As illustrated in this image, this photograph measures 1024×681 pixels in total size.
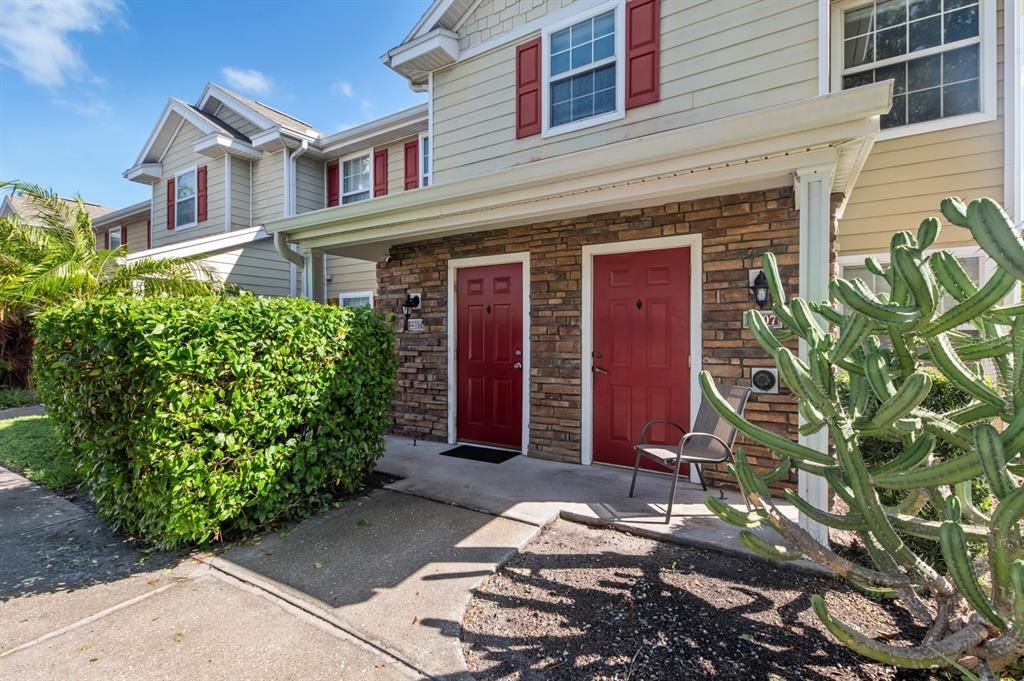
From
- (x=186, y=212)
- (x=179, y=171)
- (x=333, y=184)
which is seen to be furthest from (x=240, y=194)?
(x=179, y=171)

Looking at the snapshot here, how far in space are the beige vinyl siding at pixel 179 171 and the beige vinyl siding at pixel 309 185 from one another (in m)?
1.83

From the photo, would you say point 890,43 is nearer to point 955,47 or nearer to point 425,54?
point 955,47

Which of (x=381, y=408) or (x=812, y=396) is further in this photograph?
(x=381, y=408)

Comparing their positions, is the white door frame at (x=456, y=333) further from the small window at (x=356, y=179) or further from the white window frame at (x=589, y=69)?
the small window at (x=356, y=179)

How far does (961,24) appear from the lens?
15.6ft

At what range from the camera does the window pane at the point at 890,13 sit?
5.00 meters

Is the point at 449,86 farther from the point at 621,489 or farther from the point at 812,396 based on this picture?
the point at 812,396

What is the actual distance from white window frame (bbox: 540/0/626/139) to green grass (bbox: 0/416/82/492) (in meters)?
5.89

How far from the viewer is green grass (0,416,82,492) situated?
4.51 metres

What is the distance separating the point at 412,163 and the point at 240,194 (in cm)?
428

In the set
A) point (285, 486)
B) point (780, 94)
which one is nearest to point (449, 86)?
point (780, 94)

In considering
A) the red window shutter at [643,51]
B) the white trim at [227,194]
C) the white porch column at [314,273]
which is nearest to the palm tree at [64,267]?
the white porch column at [314,273]

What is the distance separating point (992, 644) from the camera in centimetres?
161

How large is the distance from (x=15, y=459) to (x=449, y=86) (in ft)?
22.5
